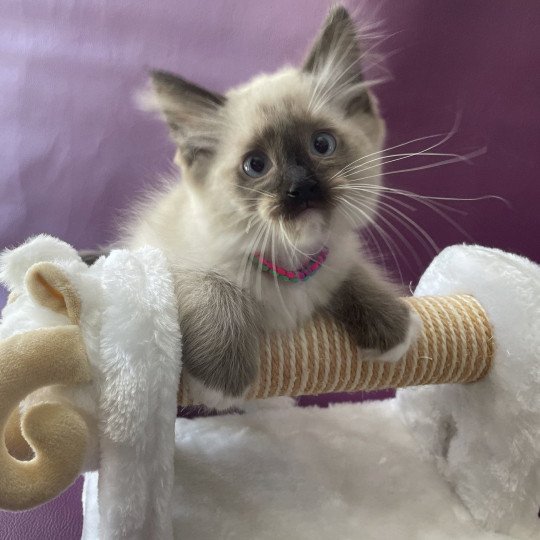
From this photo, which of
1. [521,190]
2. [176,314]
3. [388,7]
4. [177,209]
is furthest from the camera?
[521,190]

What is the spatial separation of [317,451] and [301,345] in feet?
1.05

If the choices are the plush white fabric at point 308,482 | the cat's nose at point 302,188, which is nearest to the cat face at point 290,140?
the cat's nose at point 302,188

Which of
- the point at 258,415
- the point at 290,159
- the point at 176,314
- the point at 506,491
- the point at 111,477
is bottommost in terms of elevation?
the point at 258,415

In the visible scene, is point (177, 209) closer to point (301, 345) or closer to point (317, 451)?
point (301, 345)

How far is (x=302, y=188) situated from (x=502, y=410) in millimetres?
486

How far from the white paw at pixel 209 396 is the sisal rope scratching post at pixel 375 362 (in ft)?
0.07

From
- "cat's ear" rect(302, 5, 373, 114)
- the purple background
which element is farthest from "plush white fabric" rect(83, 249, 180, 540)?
the purple background

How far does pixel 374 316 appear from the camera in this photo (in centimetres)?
95

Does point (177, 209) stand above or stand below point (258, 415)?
above

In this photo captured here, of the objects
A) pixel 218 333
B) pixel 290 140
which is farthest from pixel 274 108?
pixel 218 333

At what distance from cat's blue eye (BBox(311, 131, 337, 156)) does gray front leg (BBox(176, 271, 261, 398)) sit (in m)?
0.24

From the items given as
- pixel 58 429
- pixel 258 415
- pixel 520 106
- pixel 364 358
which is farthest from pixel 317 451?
pixel 520 106

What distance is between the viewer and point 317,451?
1115mm

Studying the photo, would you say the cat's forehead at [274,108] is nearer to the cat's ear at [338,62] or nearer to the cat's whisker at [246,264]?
the cat's ear at [338,62]
